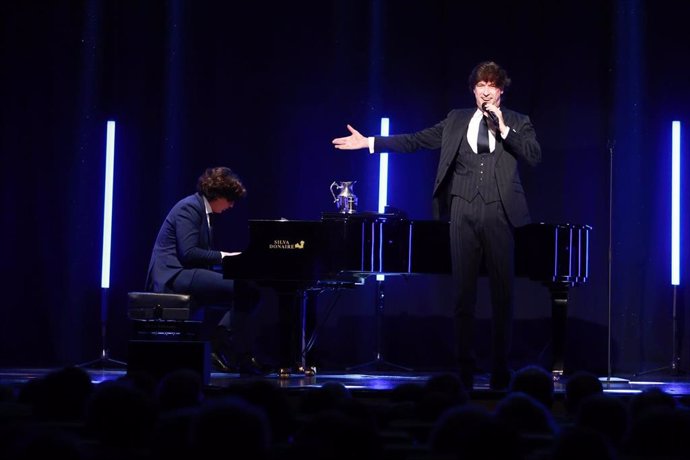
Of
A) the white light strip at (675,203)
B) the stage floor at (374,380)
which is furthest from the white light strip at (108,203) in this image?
the white light strip at (675,203)

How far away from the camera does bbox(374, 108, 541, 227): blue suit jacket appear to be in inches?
202

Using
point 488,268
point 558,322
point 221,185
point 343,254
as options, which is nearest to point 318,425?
point 488,268

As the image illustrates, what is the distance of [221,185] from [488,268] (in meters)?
2.06

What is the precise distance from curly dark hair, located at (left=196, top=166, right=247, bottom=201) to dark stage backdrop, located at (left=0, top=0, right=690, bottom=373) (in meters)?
0.99

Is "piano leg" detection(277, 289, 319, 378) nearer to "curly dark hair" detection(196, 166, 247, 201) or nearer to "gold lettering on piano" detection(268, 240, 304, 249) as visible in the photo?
"gold lettering on piano" detection(268, 240, 304, 249)

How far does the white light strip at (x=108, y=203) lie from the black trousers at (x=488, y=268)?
3.14 metres

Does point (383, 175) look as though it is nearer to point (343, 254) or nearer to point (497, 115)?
point (343, 254)

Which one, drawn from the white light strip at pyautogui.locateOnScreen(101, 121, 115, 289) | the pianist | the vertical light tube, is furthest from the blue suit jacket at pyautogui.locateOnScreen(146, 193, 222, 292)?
the vertical light tube

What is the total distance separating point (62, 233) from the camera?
7594 millimetres

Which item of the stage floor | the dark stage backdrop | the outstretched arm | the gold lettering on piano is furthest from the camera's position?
the dark stage backdrop

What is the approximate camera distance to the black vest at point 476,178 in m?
5.13

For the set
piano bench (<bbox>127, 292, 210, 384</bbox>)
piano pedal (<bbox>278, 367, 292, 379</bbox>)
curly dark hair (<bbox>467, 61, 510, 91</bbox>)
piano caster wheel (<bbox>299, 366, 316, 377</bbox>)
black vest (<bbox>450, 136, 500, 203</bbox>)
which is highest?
curly dark hair (<bbox>467, 61, 510, 91</bbox>)

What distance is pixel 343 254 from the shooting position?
5848mm

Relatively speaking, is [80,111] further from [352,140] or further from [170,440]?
[170,440]
